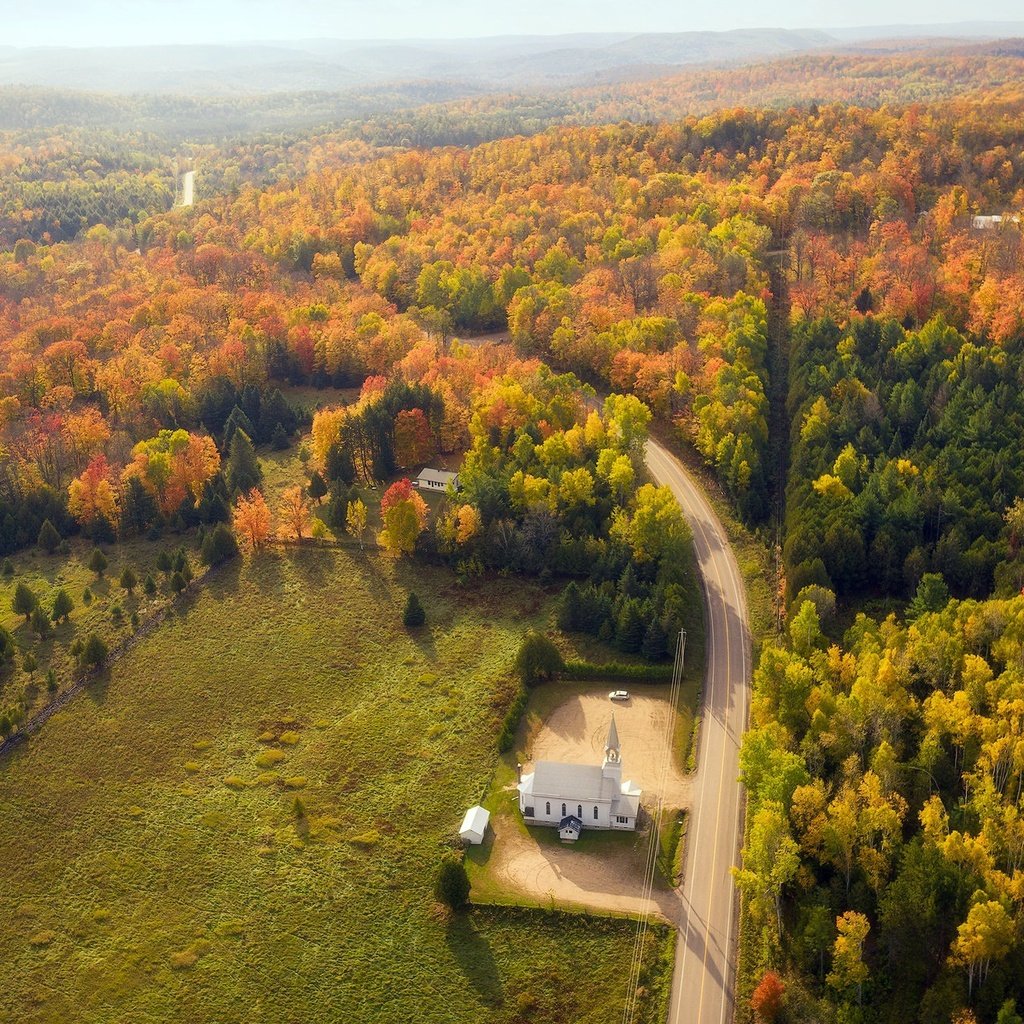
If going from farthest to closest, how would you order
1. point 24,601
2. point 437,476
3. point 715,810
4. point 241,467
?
point 241,467, point 437,476, point 24,601, point 715,810

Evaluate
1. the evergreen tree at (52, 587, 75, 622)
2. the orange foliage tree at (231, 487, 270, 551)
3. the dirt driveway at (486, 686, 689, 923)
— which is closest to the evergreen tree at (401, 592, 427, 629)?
the dirt driveway at (486, 686, 689, 923)

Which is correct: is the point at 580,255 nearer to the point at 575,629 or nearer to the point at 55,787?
the point at 575,629

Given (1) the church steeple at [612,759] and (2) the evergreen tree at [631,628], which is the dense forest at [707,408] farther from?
(1) the church steeple at [612,759]

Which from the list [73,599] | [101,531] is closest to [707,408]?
[101,531]

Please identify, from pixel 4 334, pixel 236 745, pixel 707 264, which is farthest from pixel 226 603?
pixel 707 264

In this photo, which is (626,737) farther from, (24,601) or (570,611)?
(24,601)

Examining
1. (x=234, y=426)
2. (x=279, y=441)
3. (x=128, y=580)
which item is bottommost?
(x=128, y=580)
